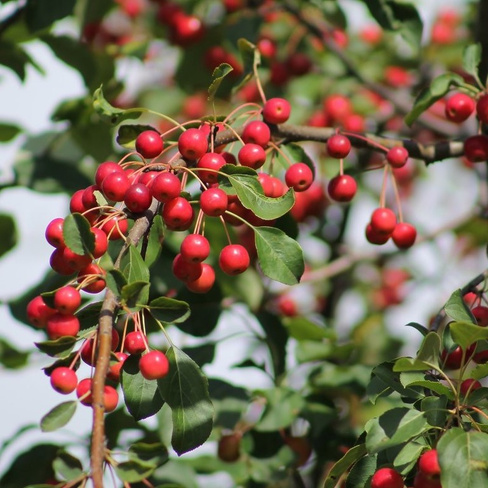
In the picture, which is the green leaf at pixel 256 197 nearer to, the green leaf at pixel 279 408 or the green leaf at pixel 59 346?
the green leaf at pixel 59 346

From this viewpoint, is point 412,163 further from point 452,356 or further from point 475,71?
point 452,356

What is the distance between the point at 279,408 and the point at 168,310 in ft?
3.31

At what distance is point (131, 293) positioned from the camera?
1.36m

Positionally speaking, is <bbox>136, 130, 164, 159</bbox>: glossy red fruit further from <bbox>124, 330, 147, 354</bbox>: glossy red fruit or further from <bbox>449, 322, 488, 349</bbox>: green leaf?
<bbox>449, 322, 488, 349</bbox>: green leaf

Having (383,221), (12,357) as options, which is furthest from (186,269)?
(12,357)

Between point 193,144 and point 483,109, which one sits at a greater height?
point 193,144

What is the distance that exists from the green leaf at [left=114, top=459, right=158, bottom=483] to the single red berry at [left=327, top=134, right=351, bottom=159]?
86 cm

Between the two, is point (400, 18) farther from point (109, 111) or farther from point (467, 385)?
point (467, 385)

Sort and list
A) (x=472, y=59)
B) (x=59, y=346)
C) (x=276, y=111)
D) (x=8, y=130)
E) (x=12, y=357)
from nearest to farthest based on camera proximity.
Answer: (x=59, y=346) → (x=276, y=111) → (x=472, y=59) → (x=12, y=357) → (x=8, y=130)

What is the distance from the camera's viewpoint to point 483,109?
191 cm

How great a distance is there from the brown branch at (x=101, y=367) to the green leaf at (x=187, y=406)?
0.74 ft

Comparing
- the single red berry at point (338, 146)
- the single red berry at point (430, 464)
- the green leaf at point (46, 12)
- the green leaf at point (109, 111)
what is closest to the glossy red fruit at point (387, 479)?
the single red berry at point (430, 464)

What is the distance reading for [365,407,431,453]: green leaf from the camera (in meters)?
1.39

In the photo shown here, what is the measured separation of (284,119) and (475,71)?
1.78ft
